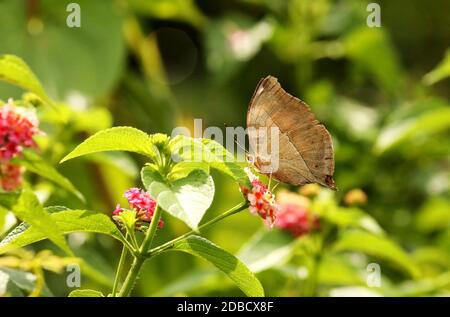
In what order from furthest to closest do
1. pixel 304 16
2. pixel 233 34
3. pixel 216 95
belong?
1. pixel 216 95
2. pixel 233 34
3. pixel 304 16

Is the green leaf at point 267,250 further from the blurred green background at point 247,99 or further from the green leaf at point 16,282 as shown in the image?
the green leaf at point 16,282

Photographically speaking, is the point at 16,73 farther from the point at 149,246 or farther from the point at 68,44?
the point at 68,44

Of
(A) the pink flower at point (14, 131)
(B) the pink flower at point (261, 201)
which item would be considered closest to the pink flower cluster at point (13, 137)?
(A) the pink flower at point (14, 131)

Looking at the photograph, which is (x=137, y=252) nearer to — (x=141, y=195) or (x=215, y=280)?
(x=141, y=195)

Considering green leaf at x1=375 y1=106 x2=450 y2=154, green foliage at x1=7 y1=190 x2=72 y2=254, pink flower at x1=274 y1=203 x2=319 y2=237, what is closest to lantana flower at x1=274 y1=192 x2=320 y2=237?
pink flower at x1=274 y1=203 x2=319 y2=237

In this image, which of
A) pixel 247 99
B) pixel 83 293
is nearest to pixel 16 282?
pixel 83 293

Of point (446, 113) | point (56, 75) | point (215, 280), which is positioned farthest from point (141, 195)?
point (56, 75)
